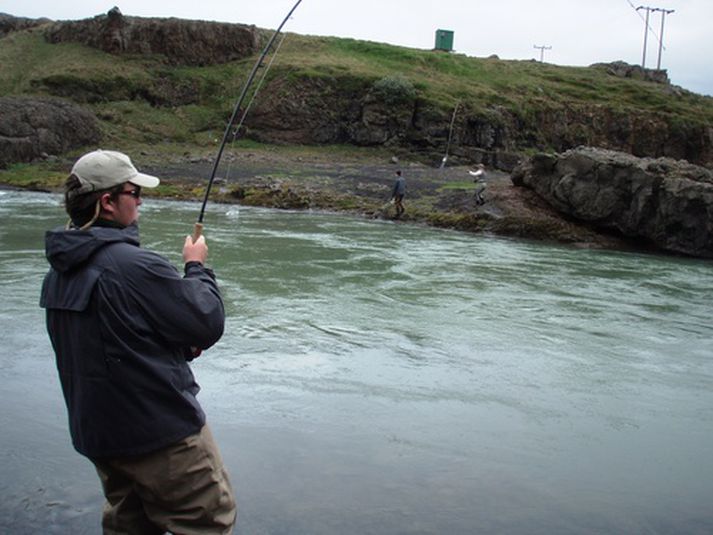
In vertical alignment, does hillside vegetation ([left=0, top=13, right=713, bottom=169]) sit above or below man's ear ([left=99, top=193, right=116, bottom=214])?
above

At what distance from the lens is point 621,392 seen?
7.21m

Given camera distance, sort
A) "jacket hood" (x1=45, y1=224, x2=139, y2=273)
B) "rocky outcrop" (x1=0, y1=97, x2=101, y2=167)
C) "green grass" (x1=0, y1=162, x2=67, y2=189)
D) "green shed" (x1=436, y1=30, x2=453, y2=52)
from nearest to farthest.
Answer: "jacket hood" (x1=45, y1=224, x2=139, y2=273), "green grass" (x1=0, y1=162, x2=67, y2=189), "rocky outcrop" (x1=0, y1=97, x2=101, y2=167), "green shed" (x1=436, y1=30, x2=453, y2=52)

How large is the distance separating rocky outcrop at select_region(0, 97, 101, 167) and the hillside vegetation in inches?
70.5

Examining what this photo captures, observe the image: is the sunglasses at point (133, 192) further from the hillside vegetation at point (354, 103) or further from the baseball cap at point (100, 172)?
the hillside vegetation at point (354, 103)

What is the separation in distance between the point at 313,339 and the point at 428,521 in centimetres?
429

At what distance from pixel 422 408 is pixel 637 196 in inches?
682

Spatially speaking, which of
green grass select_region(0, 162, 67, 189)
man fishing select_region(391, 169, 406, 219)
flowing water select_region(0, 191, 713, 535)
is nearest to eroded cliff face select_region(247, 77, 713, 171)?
green grass select_region(0, 162, 67, 189)

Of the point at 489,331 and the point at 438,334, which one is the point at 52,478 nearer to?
the point at 438,334

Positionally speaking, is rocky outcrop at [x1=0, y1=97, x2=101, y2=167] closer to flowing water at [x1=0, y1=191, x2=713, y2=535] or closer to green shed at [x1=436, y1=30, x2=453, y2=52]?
flowing water at [x1=0, y1=191, x2=713, y2=535]

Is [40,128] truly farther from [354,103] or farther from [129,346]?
[129,346]

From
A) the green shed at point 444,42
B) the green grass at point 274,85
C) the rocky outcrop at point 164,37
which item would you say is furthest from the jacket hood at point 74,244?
the green shed at point 444,42

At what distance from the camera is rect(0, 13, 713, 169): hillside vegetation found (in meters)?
41.5

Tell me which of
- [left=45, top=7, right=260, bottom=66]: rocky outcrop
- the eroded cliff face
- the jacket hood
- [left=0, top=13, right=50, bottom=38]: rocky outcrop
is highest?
[left=0, top=13, right=50, bottom=38]: rocky outcrop

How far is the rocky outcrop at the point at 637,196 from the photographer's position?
21062 mm
